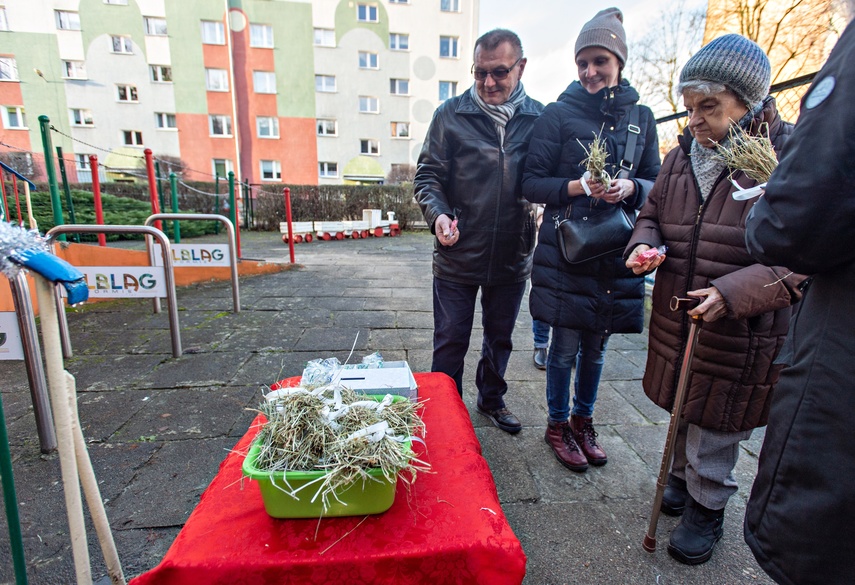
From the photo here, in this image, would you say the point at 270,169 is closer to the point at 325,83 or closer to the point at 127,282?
the point at 325,83

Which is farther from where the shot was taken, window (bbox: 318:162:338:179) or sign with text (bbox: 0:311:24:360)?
window (bbox: 318:162:338:179)

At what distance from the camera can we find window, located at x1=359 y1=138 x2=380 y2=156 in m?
25.4

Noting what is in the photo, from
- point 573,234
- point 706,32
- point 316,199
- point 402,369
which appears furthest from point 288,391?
point 706,32

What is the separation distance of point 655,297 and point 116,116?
95.4 feet

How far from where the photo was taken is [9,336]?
6.87ft

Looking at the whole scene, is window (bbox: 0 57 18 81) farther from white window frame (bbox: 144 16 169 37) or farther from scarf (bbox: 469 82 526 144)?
scarf (bbox: 469 82 526 144)

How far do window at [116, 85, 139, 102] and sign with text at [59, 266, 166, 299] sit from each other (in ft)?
84.5

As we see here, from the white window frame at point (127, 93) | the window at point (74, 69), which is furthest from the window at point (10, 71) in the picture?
the white window frame at point (127, 93)

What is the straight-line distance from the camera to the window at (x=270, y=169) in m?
24.9

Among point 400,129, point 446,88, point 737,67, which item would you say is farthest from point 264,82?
point 737,67

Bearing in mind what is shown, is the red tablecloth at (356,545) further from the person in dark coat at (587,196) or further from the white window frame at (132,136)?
the white window frame at (132,136)

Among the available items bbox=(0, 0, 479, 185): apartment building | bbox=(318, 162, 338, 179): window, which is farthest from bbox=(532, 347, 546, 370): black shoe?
bbox=(318, 162, 338, 179): window

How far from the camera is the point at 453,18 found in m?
25.1

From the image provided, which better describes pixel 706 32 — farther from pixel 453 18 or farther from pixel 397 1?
pixel 397 1
